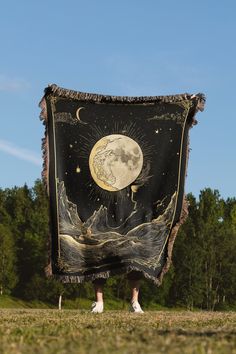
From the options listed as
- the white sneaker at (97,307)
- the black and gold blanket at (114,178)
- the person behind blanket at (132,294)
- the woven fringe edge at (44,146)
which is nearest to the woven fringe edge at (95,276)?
the black and gold blanket at (114,178)

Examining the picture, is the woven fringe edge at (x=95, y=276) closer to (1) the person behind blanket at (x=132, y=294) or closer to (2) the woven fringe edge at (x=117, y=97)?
(1) the person behind blanket at (x=132, y=294)

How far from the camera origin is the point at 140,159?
21.6 m

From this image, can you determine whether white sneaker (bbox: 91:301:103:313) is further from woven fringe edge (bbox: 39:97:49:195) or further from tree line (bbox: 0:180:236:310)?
tree line (bbox: 0:180:236:310)

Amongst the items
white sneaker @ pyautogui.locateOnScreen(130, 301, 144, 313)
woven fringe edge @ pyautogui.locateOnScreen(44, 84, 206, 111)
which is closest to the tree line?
woven fringe edge @ pyautogui.locateOnScreen(44, 84, 206, 111)

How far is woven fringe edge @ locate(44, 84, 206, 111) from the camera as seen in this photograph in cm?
2131

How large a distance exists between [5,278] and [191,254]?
20777 millimetres

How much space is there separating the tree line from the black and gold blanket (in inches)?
1810

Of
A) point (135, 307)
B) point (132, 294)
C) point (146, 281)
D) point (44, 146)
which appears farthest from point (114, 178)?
point (146, 281)

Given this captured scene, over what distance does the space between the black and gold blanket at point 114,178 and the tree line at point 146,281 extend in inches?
1810

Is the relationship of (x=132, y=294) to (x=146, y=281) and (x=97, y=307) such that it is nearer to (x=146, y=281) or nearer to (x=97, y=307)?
(x=97, y=307)

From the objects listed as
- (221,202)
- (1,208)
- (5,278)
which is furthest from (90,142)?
(221,202)

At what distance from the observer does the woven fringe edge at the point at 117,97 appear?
21312 mm

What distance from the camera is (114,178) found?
2141cm

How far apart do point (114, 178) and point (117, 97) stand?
8.38 ft
